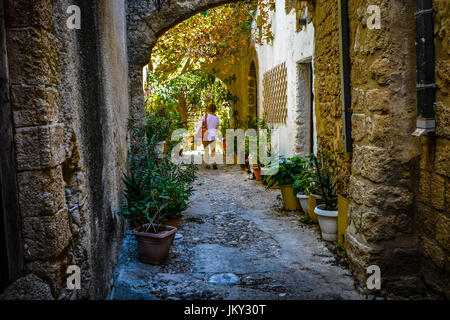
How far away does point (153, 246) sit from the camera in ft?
11.8

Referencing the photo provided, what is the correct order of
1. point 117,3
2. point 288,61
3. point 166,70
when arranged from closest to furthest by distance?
point 117,3, point 288,61, point 166,70

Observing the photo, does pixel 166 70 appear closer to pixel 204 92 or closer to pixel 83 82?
pixel 204 92

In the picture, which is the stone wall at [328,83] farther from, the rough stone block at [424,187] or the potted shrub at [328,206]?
the rough stone block at [424,187]

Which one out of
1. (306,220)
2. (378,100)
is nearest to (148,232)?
(306,220)

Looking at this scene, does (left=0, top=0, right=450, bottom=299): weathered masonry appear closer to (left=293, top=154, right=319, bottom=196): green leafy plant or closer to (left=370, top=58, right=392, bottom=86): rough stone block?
(left=370, top=58, right=392, bottom=86): rough stone block

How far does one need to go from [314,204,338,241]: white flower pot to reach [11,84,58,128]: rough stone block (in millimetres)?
3022

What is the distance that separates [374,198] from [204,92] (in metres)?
10.4

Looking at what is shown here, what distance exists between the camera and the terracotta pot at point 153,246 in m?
3.57

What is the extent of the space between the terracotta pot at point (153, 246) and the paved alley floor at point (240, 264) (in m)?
0.07

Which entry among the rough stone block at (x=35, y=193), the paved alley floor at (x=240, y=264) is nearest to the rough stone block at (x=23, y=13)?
the rough stone block at (x=35, y=193)

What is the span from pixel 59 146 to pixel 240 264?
7.13ft

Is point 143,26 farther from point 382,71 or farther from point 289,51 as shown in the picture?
point 382,71

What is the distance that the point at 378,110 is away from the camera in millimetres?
2945
